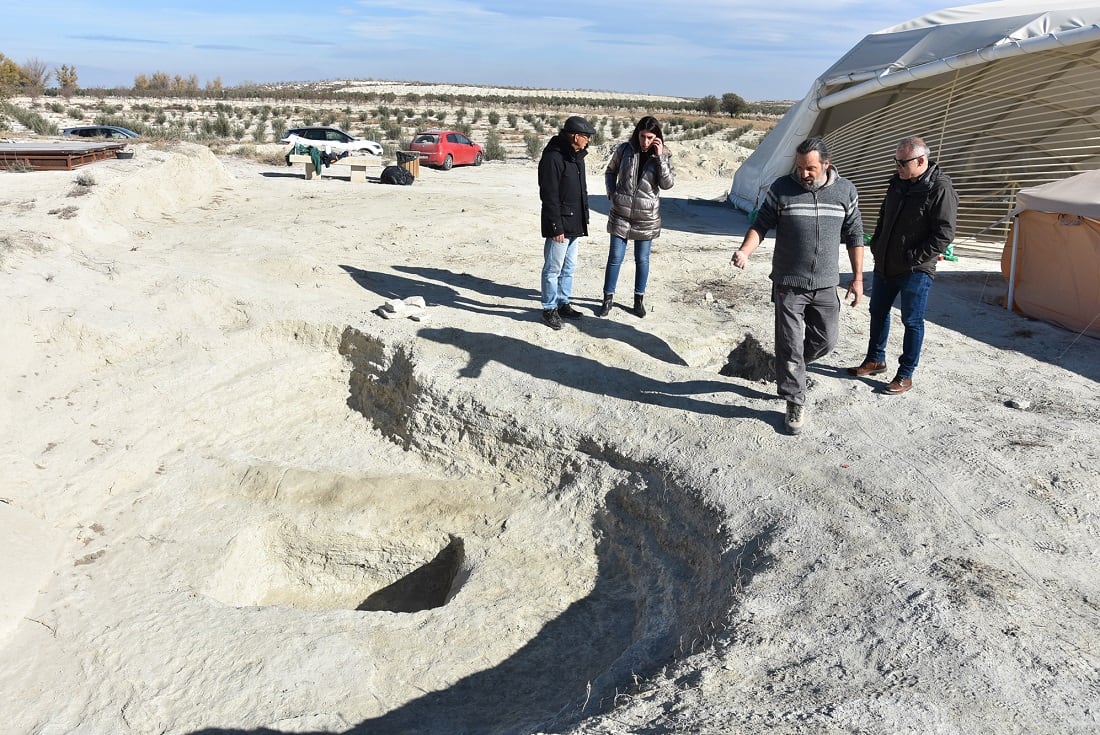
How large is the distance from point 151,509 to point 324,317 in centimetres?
233

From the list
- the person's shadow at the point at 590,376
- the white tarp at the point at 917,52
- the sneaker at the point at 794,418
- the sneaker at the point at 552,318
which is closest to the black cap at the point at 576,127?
the sneaker at the point at 552,318

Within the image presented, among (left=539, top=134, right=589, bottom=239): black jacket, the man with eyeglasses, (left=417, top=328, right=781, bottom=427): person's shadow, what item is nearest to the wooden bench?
(left=417, top=328, right=781, bottom=427): person's shadow

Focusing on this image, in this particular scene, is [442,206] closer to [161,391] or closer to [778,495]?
[161,391]

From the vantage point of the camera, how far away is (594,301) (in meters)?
7.86

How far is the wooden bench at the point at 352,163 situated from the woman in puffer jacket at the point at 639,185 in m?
11.7

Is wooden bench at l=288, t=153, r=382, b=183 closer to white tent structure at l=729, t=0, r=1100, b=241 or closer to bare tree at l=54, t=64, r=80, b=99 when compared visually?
white tent structure at l=729, t=0, r=1100, b=241

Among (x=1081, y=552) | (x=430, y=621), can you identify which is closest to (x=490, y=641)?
(x=430, y=621)

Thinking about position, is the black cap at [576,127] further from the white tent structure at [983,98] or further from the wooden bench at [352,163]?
the wooden bench at [352,163]

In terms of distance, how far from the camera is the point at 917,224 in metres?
5.26

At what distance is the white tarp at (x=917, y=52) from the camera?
9.27 m

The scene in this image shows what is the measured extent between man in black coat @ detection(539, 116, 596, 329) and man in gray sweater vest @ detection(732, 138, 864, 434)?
77.7 inches

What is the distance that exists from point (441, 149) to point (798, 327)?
63.7 feet

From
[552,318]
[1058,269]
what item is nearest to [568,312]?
[552,318]

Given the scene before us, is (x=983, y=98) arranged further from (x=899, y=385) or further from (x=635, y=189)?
(x=899, y=385)
